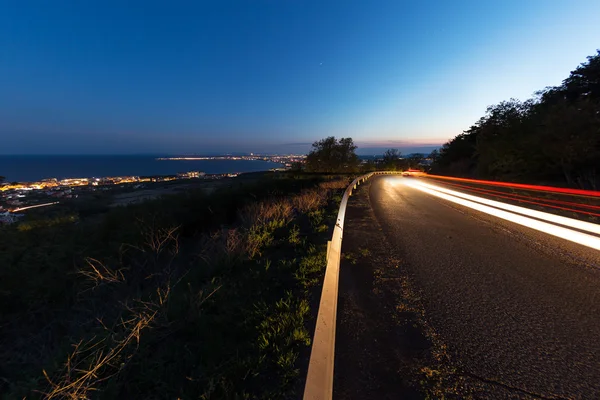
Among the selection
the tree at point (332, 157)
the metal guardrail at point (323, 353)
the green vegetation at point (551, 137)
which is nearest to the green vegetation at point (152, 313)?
the metal guardrail at point (323, 353)

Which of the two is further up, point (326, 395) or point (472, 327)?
point (326, 395)

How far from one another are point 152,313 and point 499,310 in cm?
431

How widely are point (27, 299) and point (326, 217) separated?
7.31 meters

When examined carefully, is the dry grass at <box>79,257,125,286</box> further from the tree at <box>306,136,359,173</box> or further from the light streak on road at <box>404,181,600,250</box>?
the tree at <box>306,136,359,173</box>

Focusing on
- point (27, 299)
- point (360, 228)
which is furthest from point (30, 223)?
point (360, 228)

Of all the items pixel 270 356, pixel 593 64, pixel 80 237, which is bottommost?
pixel 80 237

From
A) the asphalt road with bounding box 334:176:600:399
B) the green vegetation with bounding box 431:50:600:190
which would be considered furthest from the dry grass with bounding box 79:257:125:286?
the green vegetation with bounding box 431:50:600:190

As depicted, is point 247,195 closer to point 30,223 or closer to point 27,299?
point 30,223

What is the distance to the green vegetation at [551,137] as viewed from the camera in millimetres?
15992

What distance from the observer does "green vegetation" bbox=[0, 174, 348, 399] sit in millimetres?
2070

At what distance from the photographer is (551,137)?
56.4ft

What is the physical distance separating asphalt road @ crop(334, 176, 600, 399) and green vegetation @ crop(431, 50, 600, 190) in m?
16.9

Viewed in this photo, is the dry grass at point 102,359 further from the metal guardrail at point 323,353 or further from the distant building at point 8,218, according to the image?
the distant building at point 8,218

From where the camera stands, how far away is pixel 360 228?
700 cm
